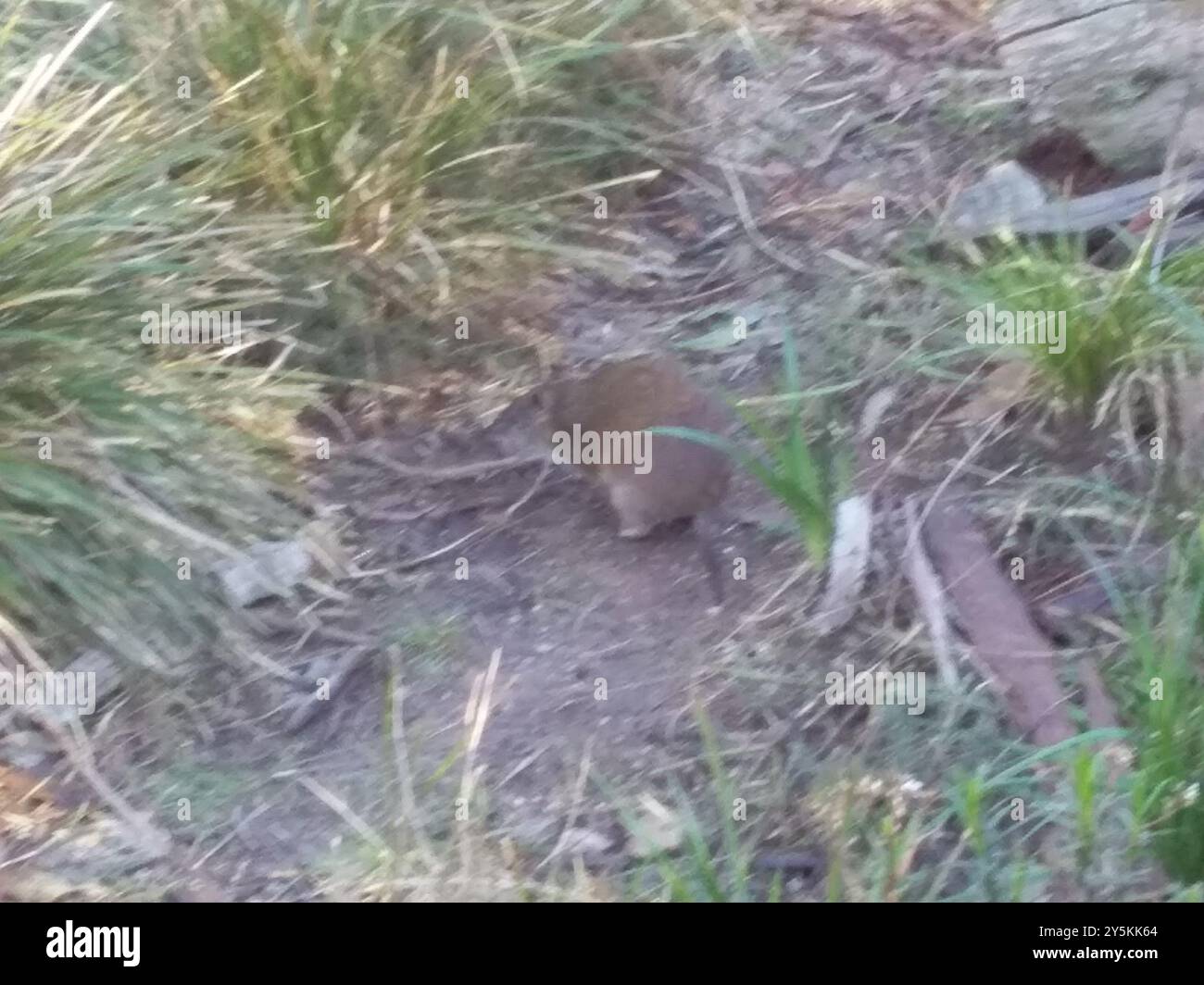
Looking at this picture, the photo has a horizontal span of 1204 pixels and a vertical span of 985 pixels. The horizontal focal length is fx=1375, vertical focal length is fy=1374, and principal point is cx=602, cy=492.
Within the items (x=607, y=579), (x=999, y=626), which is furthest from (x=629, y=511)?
(x=999, y=626)

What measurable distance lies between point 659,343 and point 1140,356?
0.44 meters

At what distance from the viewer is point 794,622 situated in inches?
48.6

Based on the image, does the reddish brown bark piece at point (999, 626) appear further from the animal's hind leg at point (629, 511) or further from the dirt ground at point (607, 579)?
the animal's hind leg at point (629, 511)

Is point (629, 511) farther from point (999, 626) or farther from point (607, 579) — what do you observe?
point (999, 626)

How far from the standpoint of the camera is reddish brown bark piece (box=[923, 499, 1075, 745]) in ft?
3.90

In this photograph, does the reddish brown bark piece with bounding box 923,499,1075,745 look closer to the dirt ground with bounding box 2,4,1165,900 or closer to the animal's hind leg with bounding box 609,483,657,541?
the dirt ground with bounding box 2,4,1165,900

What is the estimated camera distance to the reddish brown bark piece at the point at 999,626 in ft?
3.90

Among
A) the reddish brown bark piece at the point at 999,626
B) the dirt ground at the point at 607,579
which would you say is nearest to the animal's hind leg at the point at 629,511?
the dirt ground at the point at 607,579

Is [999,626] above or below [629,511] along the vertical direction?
below

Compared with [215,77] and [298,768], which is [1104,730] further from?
[215,77]

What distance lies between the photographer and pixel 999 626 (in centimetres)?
122

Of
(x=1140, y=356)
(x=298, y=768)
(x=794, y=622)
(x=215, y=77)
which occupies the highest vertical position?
(x=215, y=77)

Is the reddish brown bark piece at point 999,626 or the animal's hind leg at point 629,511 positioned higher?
the animal's hind leg at point 629,511
